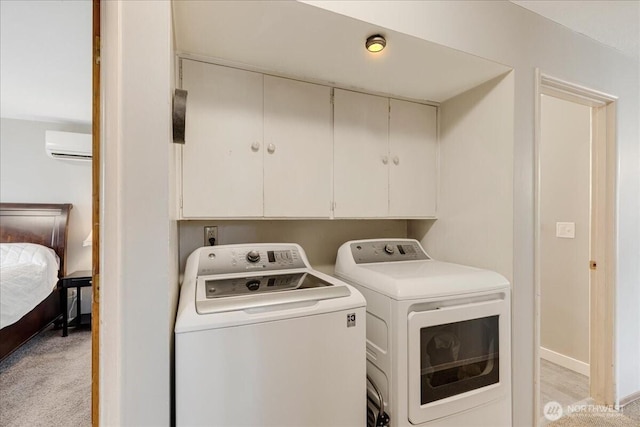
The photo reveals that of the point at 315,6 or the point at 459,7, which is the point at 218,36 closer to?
the point at 315,6

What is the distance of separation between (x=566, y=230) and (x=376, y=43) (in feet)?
7.82

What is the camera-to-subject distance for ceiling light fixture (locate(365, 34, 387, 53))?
1.32 metres

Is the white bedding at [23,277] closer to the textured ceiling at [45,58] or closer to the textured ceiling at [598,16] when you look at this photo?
the textured ceiling at [45,58]

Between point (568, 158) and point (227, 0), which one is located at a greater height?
point (227, 0)

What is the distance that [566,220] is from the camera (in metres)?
2.58

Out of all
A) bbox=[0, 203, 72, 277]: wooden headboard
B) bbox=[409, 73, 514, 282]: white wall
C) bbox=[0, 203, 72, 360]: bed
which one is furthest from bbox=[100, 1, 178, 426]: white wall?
bbox=[0, 203, 72, 277]: wooden headboard

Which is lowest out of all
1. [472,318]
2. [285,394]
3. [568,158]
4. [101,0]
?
[285,394]

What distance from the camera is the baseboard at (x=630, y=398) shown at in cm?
207

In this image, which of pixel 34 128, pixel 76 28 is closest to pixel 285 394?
pixel 76 28

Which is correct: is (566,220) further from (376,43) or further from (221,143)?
(221,143)

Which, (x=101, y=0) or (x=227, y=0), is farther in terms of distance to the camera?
(x=227, y=0)

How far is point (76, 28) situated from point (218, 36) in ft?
4.24

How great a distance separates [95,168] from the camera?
90cm

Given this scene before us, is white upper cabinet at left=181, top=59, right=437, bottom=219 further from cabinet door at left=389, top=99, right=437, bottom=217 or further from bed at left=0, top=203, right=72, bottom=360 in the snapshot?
bed at left=0, top=203, right=72, bottom=360
